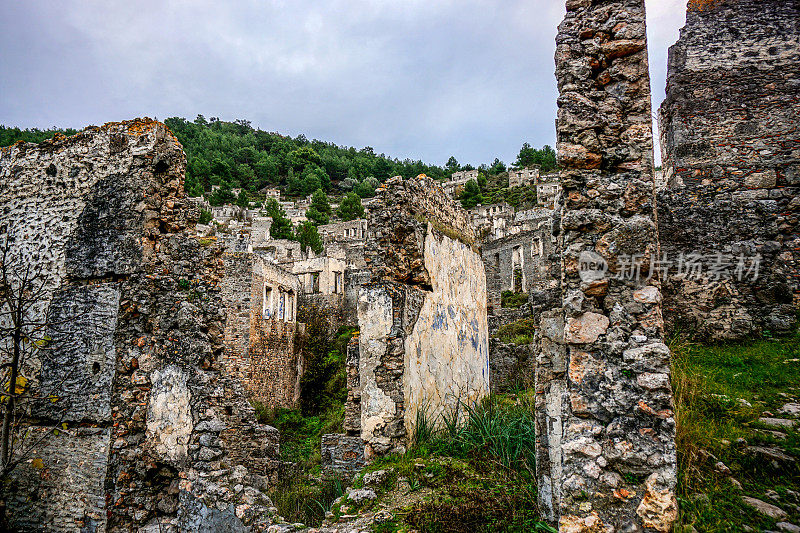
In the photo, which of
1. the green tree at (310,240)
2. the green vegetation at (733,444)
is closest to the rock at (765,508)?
the green vegetation at (733,444)

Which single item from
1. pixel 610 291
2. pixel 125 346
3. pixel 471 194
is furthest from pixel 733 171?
pixel 471 194

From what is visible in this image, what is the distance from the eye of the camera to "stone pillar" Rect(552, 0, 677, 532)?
8.21 ft

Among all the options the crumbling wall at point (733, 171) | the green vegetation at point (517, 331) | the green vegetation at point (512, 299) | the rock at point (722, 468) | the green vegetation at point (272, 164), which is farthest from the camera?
the green vegetation at point (272, 164)

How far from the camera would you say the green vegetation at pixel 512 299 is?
76.0 feet

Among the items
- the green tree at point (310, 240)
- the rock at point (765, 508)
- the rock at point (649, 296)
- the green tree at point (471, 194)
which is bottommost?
the rock at point (765, 508)

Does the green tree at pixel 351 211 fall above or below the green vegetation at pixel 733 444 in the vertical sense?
above

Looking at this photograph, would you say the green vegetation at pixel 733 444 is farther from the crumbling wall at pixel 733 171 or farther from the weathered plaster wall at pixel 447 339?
the weathered plaster wall at pixel 447 339

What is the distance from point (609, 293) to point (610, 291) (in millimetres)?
14

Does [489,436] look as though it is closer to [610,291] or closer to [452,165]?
[610,291]

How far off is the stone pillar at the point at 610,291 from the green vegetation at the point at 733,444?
0.65 m

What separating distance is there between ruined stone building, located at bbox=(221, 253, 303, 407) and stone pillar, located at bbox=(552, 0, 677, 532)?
501 inches

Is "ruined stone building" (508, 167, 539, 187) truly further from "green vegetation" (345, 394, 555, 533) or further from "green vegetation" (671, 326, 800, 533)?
"green vegetation" (345, 394, 555, 533)

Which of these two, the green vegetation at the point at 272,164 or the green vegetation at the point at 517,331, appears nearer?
the green vegetation at the point at 517,331

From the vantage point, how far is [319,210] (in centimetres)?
6212
